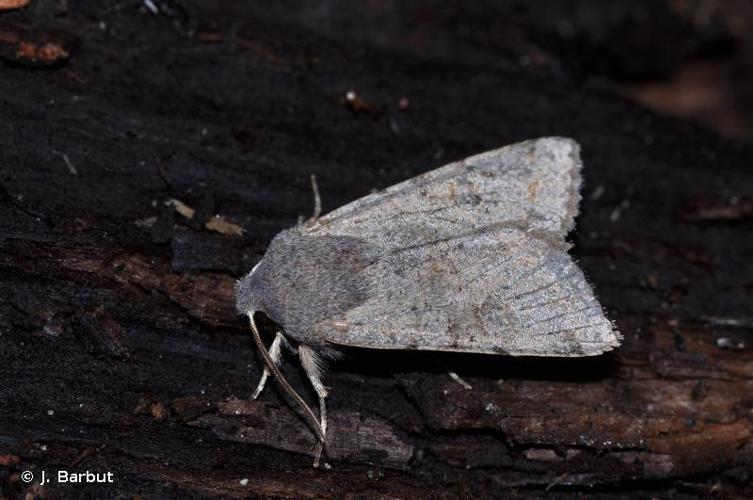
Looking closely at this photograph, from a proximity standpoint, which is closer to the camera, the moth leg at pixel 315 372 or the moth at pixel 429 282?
the moth at pixel 429 282

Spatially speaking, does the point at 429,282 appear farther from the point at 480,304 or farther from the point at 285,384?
the point at 285,384

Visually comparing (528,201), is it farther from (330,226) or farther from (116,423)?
(116,423)

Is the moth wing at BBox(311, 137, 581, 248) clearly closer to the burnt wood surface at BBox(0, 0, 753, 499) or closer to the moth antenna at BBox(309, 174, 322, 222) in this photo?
the moth antenna at BBox(309, 174, 322, 222)

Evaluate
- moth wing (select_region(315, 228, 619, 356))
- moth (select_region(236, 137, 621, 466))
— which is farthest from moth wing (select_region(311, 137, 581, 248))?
moth wing (select_region(315, 228, 619, 356))

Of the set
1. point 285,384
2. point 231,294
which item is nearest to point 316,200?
point 231,294

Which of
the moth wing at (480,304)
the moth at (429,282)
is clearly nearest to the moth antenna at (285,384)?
the moth at (429,282)

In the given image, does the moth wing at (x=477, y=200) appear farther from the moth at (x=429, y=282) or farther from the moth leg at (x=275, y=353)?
the moth leg at (x=275, y=353)
